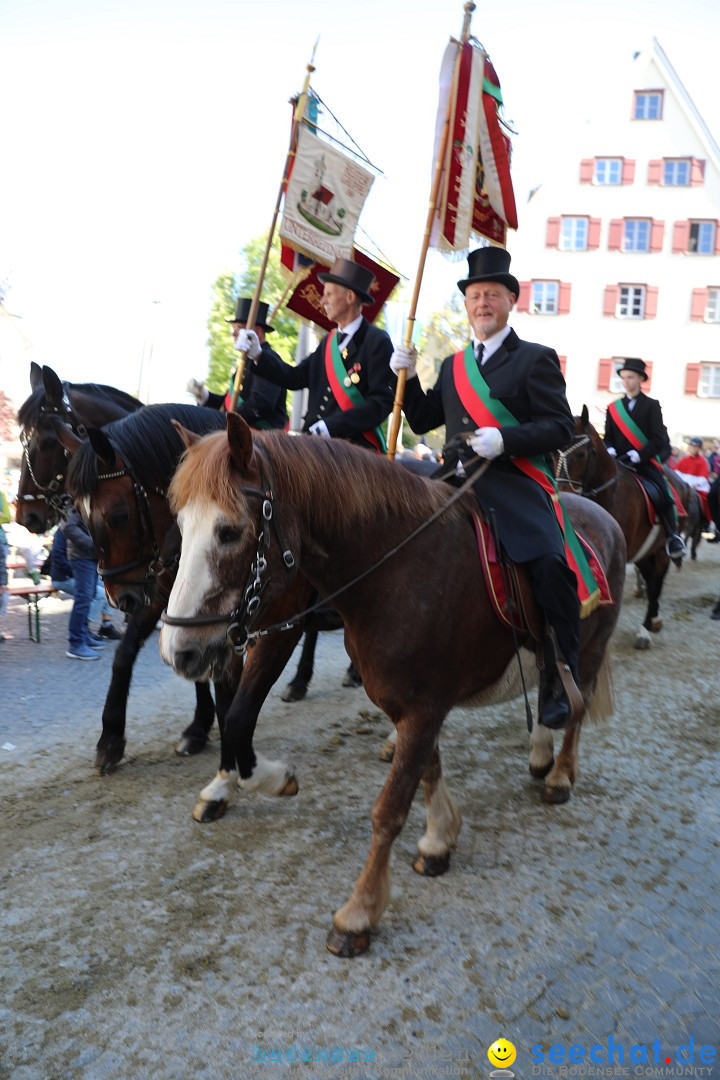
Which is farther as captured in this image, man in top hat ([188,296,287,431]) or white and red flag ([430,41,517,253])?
man in top hat ([188,296,287,431])

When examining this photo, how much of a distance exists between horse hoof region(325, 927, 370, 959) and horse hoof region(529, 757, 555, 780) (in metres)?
2.07

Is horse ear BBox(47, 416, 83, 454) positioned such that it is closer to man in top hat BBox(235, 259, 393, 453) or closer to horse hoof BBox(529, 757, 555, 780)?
man in top hat BBox(235, 259, 393, 453)

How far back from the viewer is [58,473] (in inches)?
208

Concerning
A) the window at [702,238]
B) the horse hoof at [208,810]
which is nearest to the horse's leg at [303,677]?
the horse hoof at [208,810]

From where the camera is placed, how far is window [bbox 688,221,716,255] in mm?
31734

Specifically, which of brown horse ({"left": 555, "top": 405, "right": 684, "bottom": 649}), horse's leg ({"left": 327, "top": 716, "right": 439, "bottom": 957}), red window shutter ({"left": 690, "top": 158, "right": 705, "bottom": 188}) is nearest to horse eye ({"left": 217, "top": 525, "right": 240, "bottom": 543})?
horse's leg ({"left": 327, "top": 716, "right": 439, "bottom": 957})

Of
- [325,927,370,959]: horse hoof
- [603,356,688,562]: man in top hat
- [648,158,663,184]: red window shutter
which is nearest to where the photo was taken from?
[325,927,370,959]: horse hoof

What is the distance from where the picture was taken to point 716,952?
313 cm

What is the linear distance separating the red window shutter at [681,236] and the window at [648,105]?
15.4ft

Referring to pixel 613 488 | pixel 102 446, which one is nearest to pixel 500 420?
pixel 102 446

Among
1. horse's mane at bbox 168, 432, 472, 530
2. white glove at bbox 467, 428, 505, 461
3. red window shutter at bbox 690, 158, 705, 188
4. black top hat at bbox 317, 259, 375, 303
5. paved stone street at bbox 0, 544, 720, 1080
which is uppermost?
red window shutter at bbox 690, 158, 705, 188

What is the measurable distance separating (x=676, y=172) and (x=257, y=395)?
3283cm

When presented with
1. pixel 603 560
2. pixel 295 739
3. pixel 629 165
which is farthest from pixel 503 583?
pixel 629 165

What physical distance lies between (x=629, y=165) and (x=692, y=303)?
6363mm
